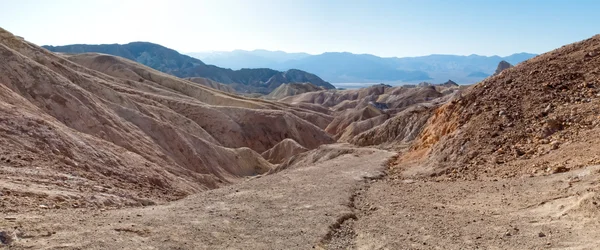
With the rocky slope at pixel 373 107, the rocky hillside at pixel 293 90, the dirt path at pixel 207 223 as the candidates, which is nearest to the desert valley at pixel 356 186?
the dirt path at pixel 207 223

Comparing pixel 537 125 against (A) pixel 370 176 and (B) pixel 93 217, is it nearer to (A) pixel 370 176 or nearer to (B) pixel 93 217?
(A) pixel 370 176

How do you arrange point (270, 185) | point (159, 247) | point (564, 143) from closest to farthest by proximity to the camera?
point (159, 247)
point (564, 143)
point (270, 185)

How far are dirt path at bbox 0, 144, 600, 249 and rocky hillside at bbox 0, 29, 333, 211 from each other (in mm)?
2567

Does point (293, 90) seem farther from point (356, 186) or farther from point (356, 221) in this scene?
point (356, 221)

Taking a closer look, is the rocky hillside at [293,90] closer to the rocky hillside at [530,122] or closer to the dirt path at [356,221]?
the rocky hillside at [530,122]

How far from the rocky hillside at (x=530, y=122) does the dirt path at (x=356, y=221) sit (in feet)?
4.50

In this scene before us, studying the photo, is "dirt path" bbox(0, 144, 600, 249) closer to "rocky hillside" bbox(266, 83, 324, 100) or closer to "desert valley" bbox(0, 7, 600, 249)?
"desert valley" bbox(0, 7, 600, 249)

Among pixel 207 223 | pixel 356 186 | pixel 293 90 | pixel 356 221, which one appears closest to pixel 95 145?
pixel 356 186

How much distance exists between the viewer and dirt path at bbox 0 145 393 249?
7.71 meters

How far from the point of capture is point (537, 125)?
14.3 metres

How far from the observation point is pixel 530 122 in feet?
48.2

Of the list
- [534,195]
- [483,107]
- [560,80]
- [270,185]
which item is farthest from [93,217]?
[560,80]

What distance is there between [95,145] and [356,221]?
49.3 ft

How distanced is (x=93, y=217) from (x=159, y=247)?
238 centimetres
